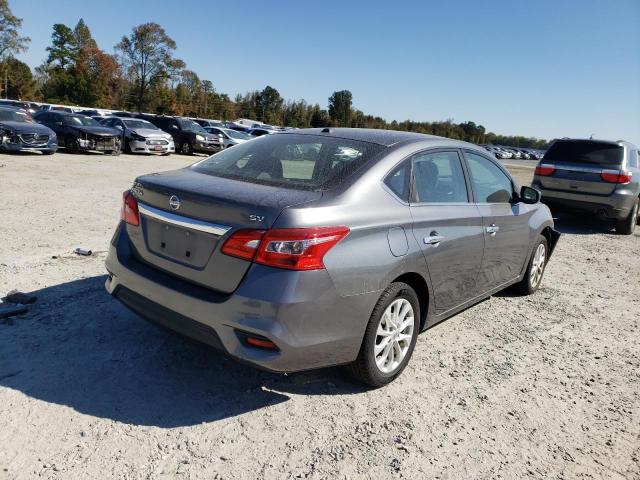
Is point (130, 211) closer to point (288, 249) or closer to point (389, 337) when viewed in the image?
point (288, 249)

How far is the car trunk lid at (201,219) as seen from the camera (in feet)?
8.93

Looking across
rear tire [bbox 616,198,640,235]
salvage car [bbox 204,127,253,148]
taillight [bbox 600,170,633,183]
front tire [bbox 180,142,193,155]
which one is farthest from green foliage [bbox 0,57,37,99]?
rear tire [bbox 616,198,640,235]

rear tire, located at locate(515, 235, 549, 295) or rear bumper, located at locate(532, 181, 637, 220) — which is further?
rear bumper, located at locate(532, 181, 637, 220)

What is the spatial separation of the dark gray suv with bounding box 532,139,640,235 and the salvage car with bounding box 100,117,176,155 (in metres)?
15.5

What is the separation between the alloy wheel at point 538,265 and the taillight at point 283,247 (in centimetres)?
358

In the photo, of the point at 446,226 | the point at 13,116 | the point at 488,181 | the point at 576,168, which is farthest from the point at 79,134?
the point at 446,226

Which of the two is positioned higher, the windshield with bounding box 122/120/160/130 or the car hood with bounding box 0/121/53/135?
the windshield with bounding box 122/120/160/130

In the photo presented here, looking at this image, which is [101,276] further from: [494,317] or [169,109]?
[169,109]

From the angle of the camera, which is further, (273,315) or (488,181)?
(488,181)

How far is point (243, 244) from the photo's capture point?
8.80 feet

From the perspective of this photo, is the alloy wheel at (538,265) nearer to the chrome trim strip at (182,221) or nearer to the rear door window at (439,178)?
the rear door window at (439,178)

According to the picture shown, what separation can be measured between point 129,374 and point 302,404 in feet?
3.68

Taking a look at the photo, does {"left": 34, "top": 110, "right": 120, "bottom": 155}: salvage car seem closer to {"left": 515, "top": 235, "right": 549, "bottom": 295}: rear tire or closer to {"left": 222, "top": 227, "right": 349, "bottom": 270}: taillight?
{"left": 515, "top": 235, "right": 549, "bottom": 295}: rear tire

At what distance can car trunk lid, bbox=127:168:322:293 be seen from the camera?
2721 mm
